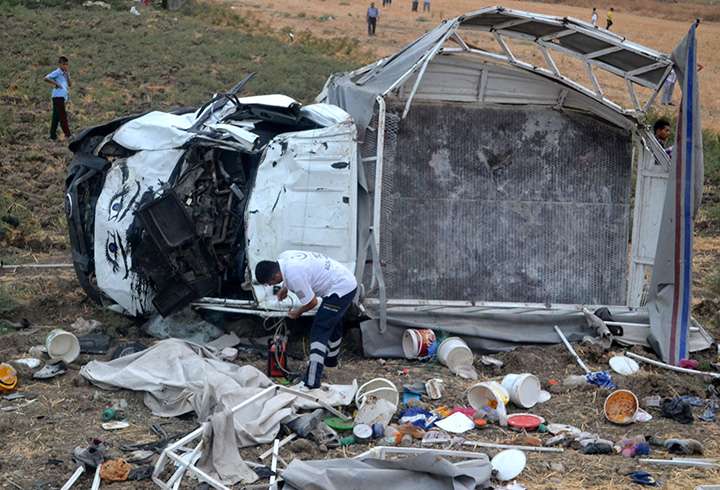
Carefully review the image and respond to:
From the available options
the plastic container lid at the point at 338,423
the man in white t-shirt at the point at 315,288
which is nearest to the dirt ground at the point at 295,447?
the plastic container lid at the point at 338,423

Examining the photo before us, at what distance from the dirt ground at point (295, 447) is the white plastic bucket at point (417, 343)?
0.31ft

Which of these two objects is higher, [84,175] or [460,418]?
[84,175]

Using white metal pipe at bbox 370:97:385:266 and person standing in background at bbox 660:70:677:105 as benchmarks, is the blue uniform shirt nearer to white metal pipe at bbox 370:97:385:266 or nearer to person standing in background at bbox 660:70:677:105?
white metal pipe at bbox 370:97:385:266

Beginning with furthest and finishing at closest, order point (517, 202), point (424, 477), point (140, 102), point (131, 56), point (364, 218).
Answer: point (131, 56) → point (140, 102) → point (517, 202) → point (364, 218) → point (424, 477)

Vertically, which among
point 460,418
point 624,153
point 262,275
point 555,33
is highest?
point 555,33

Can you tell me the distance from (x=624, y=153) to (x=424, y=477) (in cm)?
567

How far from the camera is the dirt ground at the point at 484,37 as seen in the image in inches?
1522

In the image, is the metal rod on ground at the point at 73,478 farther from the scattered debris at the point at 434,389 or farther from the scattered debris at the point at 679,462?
the scattered debris at the point at 679,462

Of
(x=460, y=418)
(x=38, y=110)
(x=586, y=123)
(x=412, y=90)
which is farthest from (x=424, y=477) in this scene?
(x=38, y=110)

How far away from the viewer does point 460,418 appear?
26.9 feet

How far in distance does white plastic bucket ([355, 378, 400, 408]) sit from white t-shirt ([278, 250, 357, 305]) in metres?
0.86

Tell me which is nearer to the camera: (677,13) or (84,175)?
(84,175)

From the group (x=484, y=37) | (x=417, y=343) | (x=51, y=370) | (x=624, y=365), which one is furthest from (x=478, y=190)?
(x=484, y=37)

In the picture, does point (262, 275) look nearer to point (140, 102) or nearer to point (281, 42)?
point (140, 102)
